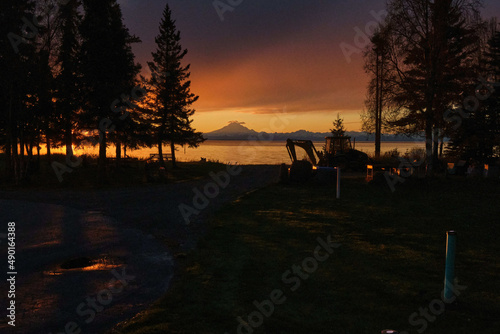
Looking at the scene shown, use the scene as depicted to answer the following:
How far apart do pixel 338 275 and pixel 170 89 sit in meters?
35.0

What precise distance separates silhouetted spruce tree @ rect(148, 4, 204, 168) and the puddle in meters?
30.7

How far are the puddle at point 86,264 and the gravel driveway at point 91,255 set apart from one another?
20 mm

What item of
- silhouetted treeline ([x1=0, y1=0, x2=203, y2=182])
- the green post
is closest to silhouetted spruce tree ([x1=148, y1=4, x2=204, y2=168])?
silhouetted treeline ([x1=0, y1=0, x2=203, y2=182])

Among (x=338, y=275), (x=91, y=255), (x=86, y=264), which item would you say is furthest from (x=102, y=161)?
(x=338, y=275)

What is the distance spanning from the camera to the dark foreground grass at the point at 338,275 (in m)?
4.89

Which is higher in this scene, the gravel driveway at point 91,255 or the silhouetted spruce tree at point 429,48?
the silhouetted spruce tree at point 429,48

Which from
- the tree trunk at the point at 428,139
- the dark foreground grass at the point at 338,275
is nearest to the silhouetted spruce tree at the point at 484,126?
the tree trunk at the point at 428,139

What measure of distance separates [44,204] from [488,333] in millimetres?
16813

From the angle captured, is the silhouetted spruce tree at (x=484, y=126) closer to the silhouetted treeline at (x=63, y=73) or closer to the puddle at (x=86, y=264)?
the silhouetted treeline at (x=63, y=73)

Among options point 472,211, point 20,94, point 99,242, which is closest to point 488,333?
point 99,242

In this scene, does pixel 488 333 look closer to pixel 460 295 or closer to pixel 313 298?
pixel 460 295

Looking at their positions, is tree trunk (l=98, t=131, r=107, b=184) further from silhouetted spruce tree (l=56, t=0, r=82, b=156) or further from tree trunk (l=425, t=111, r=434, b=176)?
tree trunk (l=425, t=111, r=434, b=176)

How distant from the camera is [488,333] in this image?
14.9ft

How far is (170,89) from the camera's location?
38.5m
